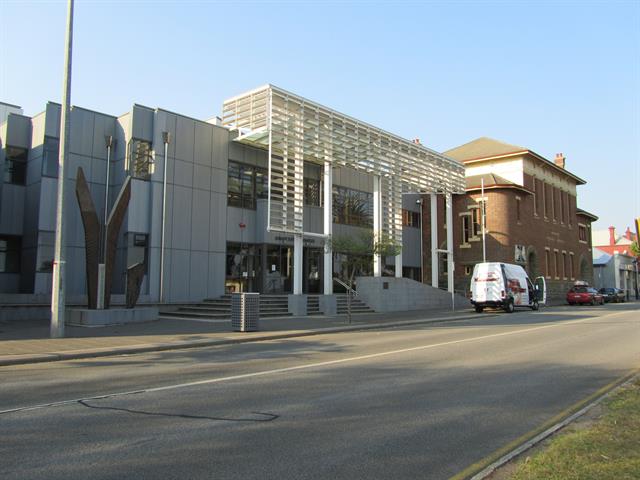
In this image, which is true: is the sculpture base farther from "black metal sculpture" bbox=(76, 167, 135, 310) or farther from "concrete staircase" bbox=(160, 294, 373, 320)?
"concrete staircase" bbox=(160, 294, 373, 320)

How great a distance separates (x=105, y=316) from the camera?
1753 centimetres

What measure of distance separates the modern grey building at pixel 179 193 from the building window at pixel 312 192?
9.21 feet

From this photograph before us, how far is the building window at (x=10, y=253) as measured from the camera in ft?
81.0

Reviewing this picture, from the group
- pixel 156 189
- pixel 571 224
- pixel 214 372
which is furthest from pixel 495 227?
pixel 214 372

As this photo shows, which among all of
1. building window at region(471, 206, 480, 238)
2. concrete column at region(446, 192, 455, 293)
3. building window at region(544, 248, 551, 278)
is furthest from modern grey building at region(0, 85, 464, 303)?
building window at region(544, 248, 551, 278)

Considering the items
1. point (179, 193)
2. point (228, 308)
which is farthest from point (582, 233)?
point (179, 193)

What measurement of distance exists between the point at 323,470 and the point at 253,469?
597 millimetres

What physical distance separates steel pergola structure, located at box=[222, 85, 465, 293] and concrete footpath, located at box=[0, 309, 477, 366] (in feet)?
19.1

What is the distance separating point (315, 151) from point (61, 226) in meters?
13.9

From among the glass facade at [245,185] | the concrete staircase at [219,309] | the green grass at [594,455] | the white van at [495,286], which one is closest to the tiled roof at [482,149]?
the white van at [495,286]

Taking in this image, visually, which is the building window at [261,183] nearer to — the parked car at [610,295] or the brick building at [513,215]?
the brick building at [513,215]

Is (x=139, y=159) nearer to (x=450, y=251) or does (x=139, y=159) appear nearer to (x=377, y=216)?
(x=377, y=216)

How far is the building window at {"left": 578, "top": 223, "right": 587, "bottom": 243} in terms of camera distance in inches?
2325

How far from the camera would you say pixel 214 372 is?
9539 millimetres
